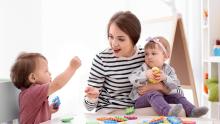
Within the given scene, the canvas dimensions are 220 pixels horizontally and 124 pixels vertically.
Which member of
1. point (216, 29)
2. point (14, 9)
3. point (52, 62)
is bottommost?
point (52, 62)

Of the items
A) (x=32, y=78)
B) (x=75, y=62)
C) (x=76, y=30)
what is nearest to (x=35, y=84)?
(x=32, y=78)

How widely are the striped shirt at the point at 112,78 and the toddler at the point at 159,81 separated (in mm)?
40

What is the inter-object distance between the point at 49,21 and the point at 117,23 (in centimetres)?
180

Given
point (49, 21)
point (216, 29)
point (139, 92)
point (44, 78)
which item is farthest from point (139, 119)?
point (49, 21)

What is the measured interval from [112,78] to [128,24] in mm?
267

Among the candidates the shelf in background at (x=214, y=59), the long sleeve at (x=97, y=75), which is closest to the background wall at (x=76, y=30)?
the shelf in background at (x=214, y=59)

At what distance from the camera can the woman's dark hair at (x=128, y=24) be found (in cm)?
162

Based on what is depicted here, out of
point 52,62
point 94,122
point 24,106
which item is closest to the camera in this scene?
point 94,122

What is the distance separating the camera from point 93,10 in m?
3.37

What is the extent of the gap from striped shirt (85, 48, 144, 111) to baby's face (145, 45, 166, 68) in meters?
0.05

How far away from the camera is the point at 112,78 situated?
5.38 feet

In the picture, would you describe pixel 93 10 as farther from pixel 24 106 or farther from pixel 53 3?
pixel 24 106

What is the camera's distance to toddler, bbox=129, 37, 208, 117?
4.75 feet

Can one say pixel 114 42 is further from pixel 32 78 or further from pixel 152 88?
pixel 32 78
